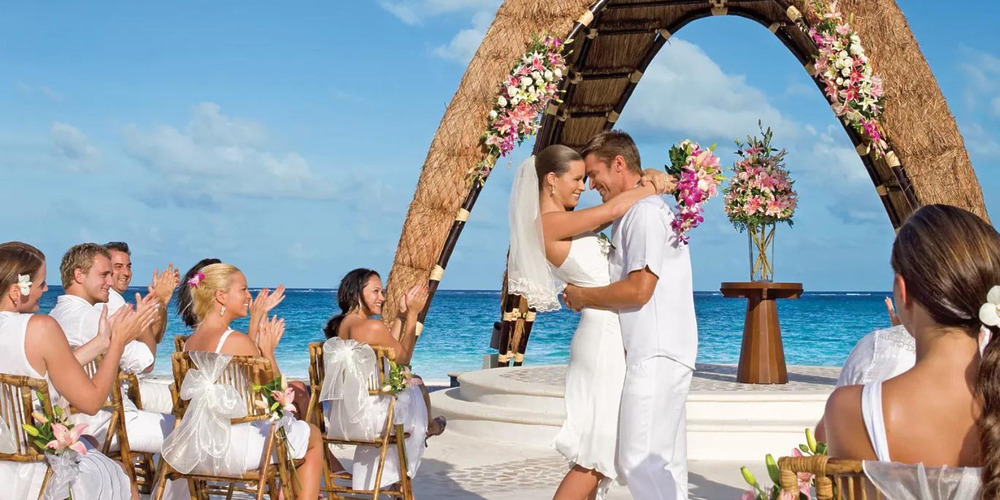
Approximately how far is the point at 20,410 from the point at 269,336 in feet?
4.68

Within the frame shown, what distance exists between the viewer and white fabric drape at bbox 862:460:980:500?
1905 mm

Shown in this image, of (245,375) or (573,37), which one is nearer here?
(245,375)

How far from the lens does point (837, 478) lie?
201 cm

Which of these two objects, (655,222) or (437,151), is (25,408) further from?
(437,151)

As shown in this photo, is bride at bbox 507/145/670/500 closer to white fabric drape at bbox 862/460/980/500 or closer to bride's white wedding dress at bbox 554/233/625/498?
bride's white wedding dress at bbox 554/233/625/498

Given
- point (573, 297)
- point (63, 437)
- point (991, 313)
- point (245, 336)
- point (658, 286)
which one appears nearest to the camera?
point (991, 313)

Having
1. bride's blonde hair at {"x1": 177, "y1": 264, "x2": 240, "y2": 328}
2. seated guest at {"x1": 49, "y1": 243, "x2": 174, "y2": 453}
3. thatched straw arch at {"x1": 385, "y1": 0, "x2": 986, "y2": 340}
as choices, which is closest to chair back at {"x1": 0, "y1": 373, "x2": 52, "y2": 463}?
seated guest at {"x1": 49, "y1": 243, "x2": 174, "y2": 453}

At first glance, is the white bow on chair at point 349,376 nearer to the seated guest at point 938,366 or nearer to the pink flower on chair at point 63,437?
the pink flower on chair at point 63,437

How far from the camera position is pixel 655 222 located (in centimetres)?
387

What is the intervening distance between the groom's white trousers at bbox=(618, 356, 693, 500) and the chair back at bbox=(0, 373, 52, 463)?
200cm

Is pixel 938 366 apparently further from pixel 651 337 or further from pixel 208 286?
pixel 208 286

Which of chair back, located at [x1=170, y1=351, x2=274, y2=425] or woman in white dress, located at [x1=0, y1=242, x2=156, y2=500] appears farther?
chair back, located at [x1=170, y1=351, x2=274, y2=425]

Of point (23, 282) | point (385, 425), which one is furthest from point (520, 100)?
point (23, 282)

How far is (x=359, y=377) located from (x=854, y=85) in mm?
4526
